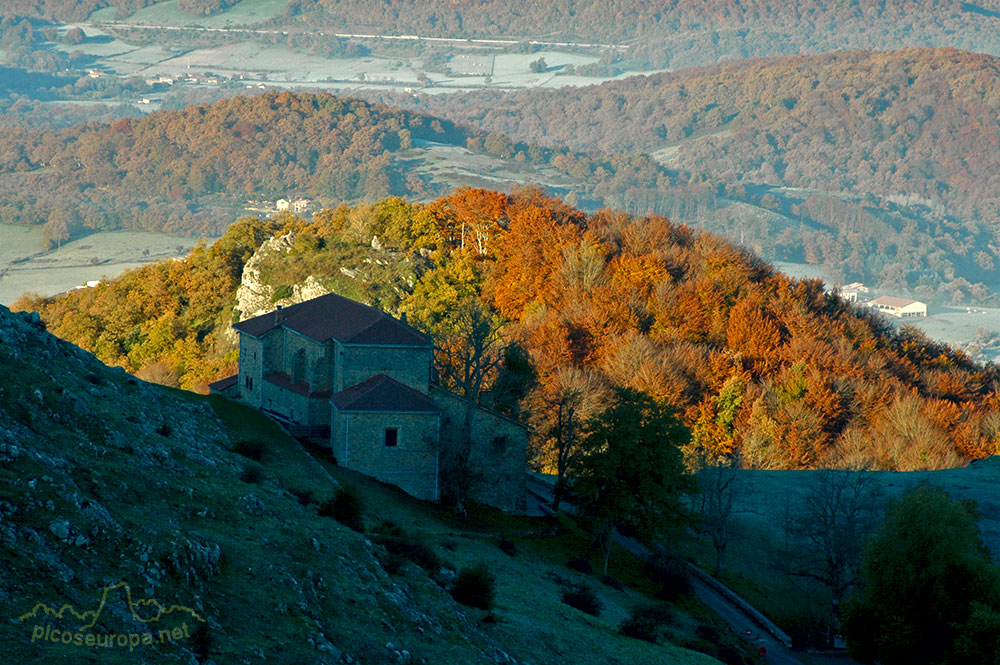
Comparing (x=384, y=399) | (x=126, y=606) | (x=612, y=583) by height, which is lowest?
(x=612, y=583)

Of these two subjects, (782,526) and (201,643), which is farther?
(782,526)

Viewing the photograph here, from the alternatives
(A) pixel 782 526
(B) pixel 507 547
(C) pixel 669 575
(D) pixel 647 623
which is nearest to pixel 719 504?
(A) pixel 782 526

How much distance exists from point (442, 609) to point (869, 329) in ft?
303

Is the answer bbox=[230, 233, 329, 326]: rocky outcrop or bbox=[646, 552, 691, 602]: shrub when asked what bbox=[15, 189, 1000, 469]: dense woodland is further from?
bbox=[646, 552, 691, 602]: shrub

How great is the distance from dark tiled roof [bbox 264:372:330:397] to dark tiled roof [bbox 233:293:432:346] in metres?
2.07

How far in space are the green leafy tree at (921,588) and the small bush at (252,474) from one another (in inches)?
892

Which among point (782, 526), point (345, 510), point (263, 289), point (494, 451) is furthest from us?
point (263, 289)

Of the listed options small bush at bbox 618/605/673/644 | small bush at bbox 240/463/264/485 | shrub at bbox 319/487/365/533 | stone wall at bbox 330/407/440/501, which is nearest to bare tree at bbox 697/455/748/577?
small bush at bbox 618/605/673/644

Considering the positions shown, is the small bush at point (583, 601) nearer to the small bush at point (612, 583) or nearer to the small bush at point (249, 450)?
the small bush at point (612, 583)

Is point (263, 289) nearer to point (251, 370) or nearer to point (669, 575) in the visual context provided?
point (251, 370)

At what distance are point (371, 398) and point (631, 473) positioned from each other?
11324 mm

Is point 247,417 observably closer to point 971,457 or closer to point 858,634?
point 858,634

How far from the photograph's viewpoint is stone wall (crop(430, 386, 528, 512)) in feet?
160

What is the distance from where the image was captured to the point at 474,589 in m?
33.5
